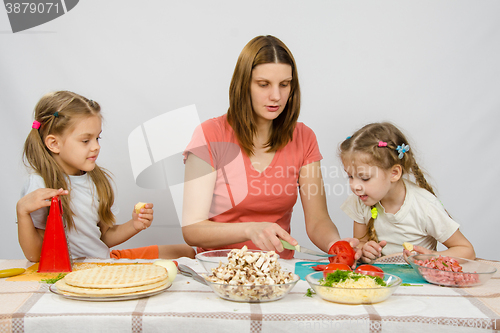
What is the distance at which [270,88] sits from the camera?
6.40ft

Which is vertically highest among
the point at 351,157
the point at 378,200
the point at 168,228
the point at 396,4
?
the point at 396,4

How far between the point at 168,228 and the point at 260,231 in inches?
65.8

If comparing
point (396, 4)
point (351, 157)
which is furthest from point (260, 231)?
point (396, 4)

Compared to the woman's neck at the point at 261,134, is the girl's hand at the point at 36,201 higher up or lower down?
lower down

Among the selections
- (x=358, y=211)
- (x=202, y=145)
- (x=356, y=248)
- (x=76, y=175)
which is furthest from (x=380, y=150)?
(x=76, y=175)

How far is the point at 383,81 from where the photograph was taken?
9.66 feet

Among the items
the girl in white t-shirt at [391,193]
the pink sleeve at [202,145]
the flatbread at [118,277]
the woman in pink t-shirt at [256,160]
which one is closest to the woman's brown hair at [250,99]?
the woman in pink t-shirt at [256,160]

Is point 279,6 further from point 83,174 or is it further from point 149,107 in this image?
point 83,174

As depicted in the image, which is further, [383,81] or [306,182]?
[383,81]

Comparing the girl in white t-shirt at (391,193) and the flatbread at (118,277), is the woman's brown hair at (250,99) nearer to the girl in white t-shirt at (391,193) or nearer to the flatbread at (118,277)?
the girl in white t-shirt at (391,193)

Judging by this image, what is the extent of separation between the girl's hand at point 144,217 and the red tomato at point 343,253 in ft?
2.47

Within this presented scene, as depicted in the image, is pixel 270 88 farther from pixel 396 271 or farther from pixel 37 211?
pixel 37 211

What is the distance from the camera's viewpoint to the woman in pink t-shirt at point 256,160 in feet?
6.39

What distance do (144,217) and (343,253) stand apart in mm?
842
